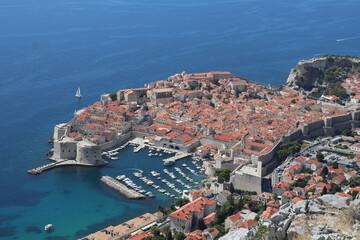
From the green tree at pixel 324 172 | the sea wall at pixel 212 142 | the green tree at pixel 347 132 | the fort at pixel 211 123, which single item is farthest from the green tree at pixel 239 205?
the green tree at pixel 347 132

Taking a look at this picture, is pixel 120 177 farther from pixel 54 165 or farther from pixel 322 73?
pixel 322 73

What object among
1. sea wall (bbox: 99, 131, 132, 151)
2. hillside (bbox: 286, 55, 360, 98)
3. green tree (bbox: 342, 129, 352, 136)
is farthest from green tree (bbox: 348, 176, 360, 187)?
hillside (bbox: 286, 55, 360, 98)

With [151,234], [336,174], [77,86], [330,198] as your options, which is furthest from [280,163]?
[77,86]

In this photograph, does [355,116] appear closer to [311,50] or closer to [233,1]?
[311,50]

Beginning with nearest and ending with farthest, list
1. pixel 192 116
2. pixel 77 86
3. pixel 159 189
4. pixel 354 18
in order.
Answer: pixel 159 189
pixel 192 116
pixel 77 86
pixel 354 18

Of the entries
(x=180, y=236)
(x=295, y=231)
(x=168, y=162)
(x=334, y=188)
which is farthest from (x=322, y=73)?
(x=295, y=231)
